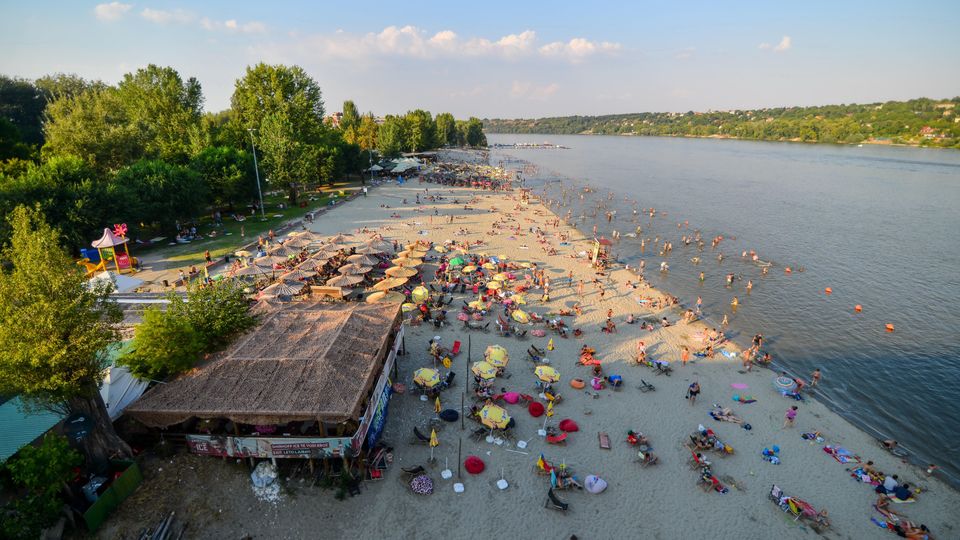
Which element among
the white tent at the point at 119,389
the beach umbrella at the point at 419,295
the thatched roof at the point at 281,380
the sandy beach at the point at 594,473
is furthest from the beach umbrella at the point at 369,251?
the white tent at the point at 119,389

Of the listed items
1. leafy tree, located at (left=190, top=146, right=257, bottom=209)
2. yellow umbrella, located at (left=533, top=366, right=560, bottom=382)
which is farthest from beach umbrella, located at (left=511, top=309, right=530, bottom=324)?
leafy tree, located at (left=190, top=146, right=257, bottom=209)

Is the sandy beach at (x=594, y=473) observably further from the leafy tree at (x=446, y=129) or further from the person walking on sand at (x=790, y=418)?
the leafy tree at (x=446, y=129)

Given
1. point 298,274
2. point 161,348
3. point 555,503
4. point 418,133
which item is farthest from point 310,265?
point 418,133

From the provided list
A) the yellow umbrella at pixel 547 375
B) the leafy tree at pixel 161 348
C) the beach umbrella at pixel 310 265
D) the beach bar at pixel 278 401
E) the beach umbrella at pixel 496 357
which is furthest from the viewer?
the beach umbrella at pixel 310 265

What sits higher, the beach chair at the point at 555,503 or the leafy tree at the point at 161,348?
the leafy tree at the point at 161,348

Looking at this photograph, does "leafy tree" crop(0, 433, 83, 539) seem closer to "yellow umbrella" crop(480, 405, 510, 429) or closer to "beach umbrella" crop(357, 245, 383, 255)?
"yellow umbrella" crop(480, 405, 510, 429)

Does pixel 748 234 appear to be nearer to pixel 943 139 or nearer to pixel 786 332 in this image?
pixel 786 332
